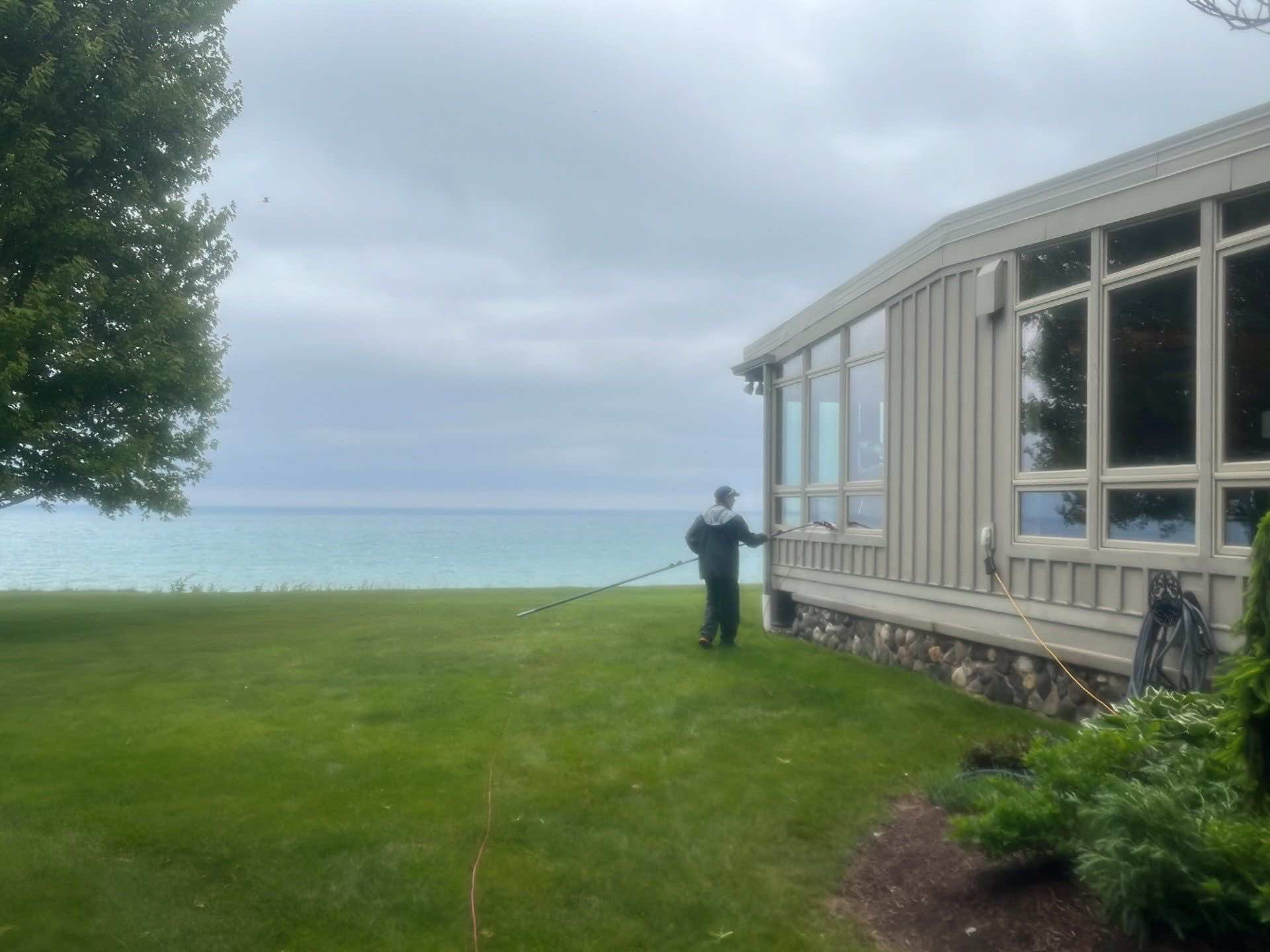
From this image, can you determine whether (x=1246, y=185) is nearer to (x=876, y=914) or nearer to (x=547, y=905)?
(x=876, y=914)

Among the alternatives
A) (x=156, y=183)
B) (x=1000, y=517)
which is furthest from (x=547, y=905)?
(x=156, y=183)

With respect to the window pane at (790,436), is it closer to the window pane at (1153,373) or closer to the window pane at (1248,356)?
the window pane at (1153,373)

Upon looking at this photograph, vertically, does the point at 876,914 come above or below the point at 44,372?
below

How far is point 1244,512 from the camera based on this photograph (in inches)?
234

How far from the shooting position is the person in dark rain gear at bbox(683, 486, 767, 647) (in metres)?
11.0

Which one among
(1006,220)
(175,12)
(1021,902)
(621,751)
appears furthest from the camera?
(175,12)

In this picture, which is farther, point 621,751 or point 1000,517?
point 1000,517

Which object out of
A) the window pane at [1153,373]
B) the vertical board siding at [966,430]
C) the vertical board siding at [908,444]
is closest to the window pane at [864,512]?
the vertical board siding at [908,444]

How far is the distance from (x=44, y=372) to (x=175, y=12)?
16.2ft

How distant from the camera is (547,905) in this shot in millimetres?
4773

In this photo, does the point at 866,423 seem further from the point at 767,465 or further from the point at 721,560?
the point at 767,465

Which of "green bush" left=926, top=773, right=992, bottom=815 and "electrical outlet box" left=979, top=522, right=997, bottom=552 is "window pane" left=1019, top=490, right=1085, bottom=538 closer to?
"electrical outlet box" left=979, top=522, right=997, bottom=552

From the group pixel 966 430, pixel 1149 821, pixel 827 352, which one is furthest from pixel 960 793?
pixel 827 352

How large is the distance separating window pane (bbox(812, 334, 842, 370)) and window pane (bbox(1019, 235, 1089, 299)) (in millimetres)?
3216
